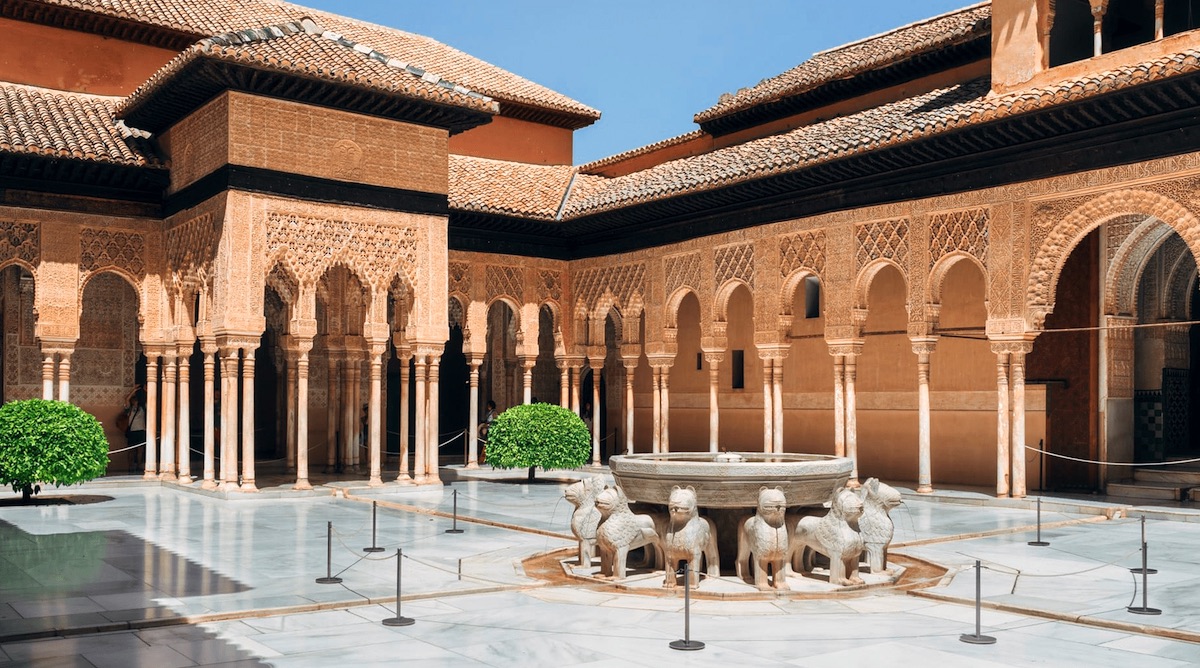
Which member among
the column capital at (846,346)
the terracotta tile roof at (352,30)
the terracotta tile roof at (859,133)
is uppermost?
the terracotta tile roof at (352,30)

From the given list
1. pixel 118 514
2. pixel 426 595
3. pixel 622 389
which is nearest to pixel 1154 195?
pixel 426 595

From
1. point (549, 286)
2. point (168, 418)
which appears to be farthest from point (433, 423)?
point (549, 286)

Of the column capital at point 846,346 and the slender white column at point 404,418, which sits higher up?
the column capital at point 846,346

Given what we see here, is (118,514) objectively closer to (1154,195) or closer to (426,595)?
(426,595)

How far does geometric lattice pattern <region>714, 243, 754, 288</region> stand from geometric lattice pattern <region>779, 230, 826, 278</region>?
702mm

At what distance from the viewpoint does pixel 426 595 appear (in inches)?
303

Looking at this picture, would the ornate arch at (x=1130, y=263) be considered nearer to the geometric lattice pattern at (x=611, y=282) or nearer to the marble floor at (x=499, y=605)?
the marble floor at (x=499, y=605)

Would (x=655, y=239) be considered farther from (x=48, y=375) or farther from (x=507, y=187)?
(x=48, y=375)

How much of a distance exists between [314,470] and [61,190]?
636 centimetres

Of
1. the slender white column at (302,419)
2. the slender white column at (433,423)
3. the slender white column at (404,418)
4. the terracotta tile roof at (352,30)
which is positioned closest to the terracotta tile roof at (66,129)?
the terracotta tile roof at (352,30)

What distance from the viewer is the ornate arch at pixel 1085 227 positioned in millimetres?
12594

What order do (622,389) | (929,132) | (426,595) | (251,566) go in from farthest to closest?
(622,389)
(929,132)
(251,566)
(426,595)

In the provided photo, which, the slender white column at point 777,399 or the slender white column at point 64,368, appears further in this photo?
the slender white column at point 777,399

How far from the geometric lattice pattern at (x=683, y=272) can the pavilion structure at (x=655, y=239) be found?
7 centimetres
